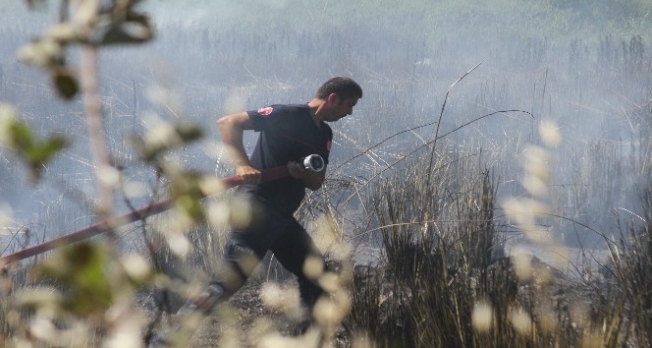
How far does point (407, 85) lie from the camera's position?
17.7 m

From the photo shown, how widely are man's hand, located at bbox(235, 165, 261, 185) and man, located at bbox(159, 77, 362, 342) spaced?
0.04ft

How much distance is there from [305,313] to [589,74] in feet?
46.5

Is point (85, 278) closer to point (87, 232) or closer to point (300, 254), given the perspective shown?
point (87, 232)

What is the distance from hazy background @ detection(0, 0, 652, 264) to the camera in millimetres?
10875

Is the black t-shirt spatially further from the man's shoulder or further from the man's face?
the man's face

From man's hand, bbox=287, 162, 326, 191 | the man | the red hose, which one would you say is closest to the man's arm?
the man

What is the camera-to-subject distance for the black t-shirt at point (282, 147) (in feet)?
14.5

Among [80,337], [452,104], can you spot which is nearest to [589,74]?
[452,104]

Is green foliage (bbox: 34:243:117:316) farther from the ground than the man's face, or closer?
closer

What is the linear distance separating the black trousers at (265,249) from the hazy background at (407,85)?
60cm

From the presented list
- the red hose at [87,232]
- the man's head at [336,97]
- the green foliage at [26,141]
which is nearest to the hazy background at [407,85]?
the man's head at [336,97]

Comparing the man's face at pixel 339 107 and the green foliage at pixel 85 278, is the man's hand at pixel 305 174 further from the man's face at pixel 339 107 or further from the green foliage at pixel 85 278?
the green foliage at pixel 85 278

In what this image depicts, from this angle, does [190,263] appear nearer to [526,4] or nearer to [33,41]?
[33,41]

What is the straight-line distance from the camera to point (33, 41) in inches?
30.6
